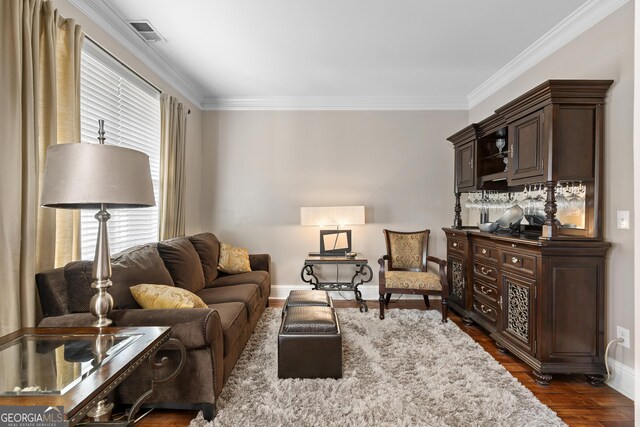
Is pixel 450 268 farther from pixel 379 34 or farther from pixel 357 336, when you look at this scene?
pixel 379 34

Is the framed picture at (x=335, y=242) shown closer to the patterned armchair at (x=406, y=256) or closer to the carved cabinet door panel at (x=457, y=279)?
the patterned armchair at (x=406, y=256)

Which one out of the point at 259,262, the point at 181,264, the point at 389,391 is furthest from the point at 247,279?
the point at 389,391

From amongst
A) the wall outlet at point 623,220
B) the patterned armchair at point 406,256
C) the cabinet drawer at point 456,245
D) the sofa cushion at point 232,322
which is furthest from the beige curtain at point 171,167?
the wall outlet at point 623,220

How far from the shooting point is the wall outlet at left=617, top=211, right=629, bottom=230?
2303 mm

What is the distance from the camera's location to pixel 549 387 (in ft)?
7.89

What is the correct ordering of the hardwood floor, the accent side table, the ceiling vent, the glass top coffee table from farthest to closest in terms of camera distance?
the accent side table, the ceiling vent, the hardwood floor, the glass top coffee table

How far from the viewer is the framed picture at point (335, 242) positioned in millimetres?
4551

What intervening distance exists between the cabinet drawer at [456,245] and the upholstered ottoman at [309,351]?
2.00 m

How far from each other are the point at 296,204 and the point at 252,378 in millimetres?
2745

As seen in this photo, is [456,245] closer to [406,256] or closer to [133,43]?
[406,256]

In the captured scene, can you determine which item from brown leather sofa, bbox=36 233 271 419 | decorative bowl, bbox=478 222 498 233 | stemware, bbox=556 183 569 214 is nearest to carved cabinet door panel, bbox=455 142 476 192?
decorative bowl, bbox=478 222 498 233

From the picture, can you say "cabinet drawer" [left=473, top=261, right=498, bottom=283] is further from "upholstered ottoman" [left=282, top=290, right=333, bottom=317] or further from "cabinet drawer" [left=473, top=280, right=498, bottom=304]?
"upholstered ottoman" [left=282, top=290, right=333, bottom=317]

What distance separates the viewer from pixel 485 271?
3297mm

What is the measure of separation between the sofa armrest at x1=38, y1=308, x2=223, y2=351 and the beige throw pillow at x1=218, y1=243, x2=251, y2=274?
197 cm
